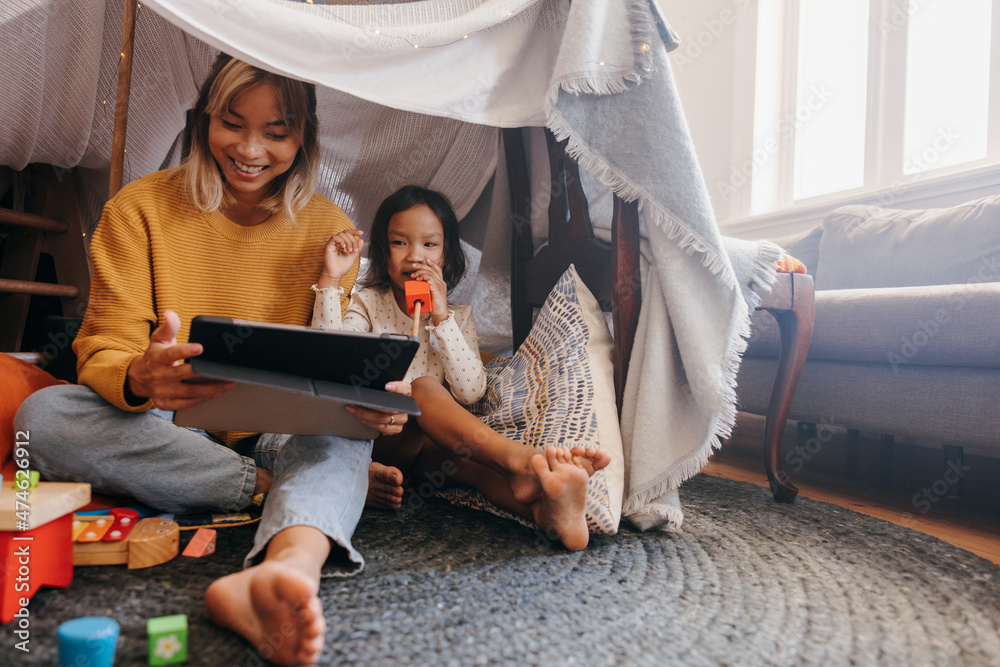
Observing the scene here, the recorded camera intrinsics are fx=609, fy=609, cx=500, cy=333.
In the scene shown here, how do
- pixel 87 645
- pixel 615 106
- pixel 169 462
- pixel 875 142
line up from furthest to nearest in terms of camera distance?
1. pixel 875 142
2. pixel 615 106
3. pixel 169 462
4. pixel 87 645

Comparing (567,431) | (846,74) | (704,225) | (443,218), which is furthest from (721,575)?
(846,74)

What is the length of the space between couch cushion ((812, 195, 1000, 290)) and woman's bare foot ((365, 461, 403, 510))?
1380 millimetres

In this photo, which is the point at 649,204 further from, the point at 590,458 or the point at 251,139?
the point at 251,139

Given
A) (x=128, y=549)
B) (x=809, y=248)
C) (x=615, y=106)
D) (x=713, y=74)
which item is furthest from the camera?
(x=713, y=74)

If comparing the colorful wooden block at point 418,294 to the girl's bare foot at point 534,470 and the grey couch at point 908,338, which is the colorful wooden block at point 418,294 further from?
the grey couch at point 908,338

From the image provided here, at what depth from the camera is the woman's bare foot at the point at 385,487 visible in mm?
918

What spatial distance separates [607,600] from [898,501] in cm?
82

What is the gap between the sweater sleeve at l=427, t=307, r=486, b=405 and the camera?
106cm

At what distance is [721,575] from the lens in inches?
28.3

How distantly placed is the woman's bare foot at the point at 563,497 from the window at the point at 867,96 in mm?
1756

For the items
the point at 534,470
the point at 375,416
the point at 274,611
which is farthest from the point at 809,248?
the point at 274,611

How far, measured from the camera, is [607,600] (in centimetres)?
63

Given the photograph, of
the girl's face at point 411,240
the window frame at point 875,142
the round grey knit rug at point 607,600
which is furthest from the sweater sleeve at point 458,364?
the window frame at point 875,142

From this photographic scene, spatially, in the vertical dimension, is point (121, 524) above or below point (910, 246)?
below
